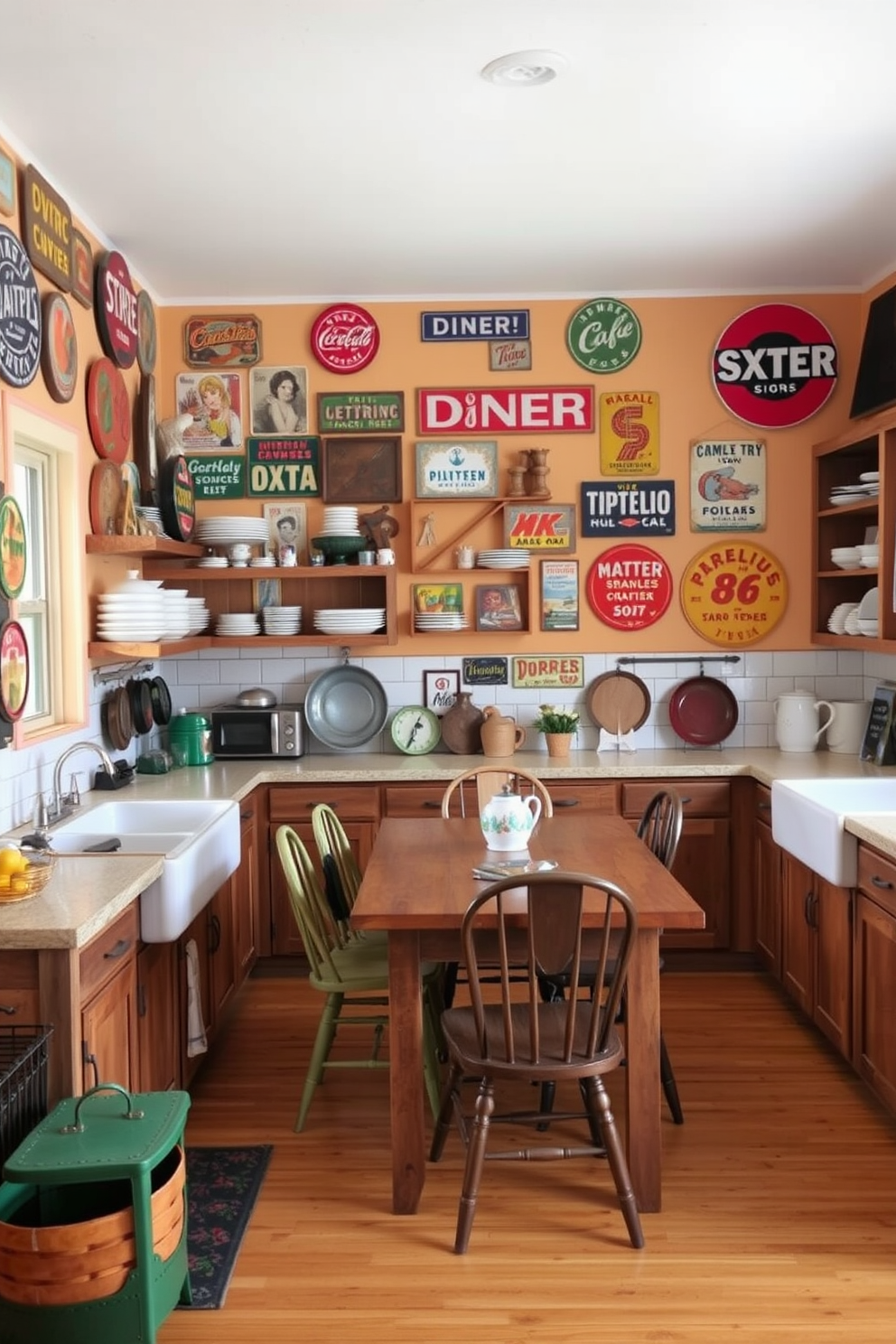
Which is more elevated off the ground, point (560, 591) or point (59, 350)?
point (59, 350)

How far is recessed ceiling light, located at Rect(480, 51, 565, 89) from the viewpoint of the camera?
3062 millimetres

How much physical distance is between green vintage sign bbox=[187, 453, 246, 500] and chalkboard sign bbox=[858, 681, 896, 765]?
283cm

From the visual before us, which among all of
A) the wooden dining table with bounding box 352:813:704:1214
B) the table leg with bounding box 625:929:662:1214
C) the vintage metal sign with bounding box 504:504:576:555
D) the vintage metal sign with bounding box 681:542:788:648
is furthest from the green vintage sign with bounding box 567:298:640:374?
the table leg with bounding box 625:929:662:1214

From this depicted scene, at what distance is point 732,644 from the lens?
542 cm

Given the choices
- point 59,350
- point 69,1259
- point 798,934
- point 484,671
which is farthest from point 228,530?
point 69,1259

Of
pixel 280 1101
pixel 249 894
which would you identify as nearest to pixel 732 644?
pixel 249 894

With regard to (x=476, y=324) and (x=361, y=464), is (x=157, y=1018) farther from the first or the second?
(x=476, y=324)

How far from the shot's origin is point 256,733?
5.16 m

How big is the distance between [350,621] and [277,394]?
1.08 meters

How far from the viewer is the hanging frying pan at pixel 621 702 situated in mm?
5406

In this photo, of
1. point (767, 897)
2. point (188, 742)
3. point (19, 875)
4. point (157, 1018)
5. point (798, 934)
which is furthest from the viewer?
point (188, 742)

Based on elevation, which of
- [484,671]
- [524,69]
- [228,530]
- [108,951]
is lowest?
[108,951]

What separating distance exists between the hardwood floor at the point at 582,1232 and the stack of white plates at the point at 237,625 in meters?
1.87

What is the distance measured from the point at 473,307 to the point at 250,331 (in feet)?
3.22
